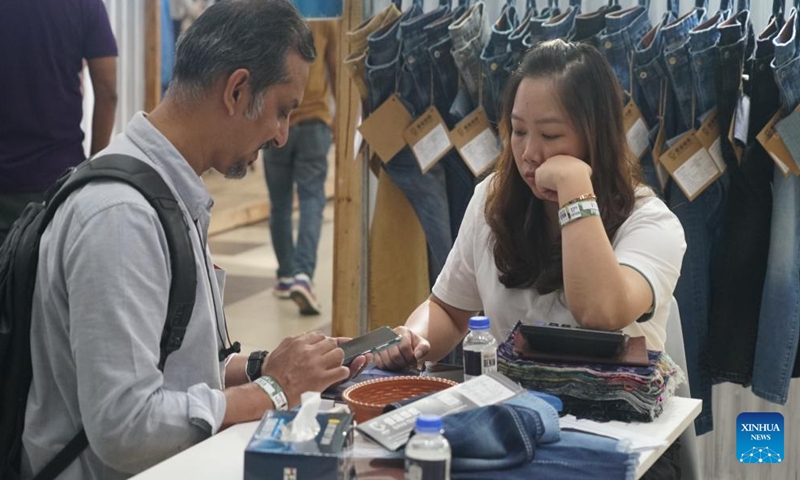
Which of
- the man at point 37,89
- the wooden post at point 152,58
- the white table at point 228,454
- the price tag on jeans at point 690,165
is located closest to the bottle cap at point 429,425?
the white table at point 228,454

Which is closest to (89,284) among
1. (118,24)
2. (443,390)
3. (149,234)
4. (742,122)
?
(149,234)

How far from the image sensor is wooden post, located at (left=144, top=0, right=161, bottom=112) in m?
5.65

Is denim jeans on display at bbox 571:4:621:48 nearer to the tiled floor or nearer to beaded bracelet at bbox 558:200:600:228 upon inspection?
beaded bracelet at bbox 558:200:600:228

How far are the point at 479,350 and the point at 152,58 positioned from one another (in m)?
3.94

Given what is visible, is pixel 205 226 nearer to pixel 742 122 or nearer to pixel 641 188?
pixel 641 188

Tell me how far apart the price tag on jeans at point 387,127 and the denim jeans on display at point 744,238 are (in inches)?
39.6

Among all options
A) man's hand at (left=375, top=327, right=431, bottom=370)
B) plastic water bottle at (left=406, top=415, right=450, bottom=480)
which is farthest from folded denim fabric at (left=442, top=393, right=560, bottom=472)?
man's hand at (left=375, top=327, right=431, bottom=370)

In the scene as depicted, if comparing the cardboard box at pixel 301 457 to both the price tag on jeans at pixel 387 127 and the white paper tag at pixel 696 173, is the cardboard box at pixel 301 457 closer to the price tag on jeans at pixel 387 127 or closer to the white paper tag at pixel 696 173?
the white paper tag at pixel 696 173

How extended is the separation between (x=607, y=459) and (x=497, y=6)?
7.06 ft

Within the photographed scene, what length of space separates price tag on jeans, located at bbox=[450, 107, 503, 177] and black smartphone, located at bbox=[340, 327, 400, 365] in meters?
1.21

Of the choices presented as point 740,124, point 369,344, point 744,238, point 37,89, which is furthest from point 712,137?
point 37,89

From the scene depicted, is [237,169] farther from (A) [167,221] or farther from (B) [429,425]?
(B) [429,425]

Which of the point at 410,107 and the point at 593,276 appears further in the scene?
the point at 410,107

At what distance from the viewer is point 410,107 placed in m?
3.53
